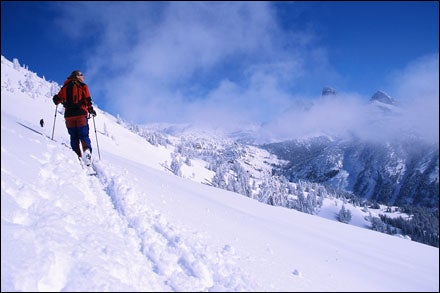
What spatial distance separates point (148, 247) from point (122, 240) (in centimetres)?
52

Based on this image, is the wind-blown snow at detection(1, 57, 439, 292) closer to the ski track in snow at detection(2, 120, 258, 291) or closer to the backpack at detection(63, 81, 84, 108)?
the ski track in snow at detection(2, 120, 258, 291)

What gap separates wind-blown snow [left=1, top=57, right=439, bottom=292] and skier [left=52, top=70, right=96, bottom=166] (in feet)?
5.37

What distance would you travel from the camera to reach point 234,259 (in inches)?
229

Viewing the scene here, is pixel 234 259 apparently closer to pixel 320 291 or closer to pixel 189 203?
pixel 320 291

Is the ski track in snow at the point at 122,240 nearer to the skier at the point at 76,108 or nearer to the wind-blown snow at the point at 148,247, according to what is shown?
the wind-blown snow at the point at 148,247

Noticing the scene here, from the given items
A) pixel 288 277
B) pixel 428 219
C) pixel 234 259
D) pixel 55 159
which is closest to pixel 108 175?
pixel 55 159

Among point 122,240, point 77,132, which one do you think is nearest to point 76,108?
point 77,132

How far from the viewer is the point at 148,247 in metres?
5.62

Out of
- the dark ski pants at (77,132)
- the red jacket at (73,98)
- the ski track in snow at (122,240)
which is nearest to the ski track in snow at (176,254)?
the ski track in snow at (122,240)

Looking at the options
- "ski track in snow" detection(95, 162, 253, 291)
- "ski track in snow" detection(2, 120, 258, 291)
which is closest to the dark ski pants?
"ski track in snow" detection(2, 120, 258, 291)

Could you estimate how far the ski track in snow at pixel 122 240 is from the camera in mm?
4301

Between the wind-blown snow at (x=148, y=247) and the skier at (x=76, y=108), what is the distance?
164 cm

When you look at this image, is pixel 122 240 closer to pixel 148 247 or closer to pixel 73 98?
pixel 148 247

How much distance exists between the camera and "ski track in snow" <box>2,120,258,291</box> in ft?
14.1
